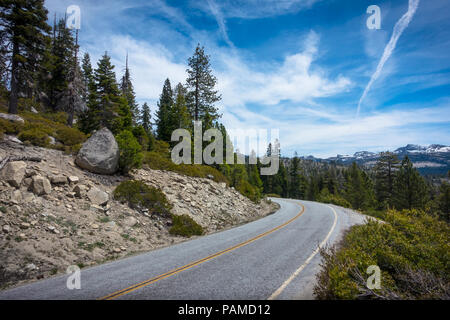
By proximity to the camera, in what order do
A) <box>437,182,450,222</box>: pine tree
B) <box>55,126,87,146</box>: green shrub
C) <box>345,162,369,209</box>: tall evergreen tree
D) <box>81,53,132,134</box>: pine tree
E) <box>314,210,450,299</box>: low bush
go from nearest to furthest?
<box>314,210,450,299</box>: low bush
<box>55,126,87,146</box>: green shrub
<box>81,53,132,134</box>: pine tree
<box>437,182,450,222</box>: pine tree
<box>345,162,369,209</box>: tall evergreen tree

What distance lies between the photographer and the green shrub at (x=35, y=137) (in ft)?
38.9

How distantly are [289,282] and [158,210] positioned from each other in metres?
8.63

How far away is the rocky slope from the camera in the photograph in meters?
6.82

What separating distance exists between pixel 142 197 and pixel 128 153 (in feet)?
11.2

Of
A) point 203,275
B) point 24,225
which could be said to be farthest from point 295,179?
point 24,225

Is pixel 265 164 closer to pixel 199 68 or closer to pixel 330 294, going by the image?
pixel 199 68

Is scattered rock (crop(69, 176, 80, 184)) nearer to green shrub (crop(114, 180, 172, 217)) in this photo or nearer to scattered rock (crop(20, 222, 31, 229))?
green shrub (crop(114, 180, 172, 217))

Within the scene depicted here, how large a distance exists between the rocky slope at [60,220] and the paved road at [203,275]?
1.13 m

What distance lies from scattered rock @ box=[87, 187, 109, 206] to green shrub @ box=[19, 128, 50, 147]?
484cm

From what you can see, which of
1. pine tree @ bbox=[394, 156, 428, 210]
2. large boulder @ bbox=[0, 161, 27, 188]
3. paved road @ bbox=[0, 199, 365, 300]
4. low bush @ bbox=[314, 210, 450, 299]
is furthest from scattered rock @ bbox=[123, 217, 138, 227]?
pine tree @ bbox=[394, 156, 428, 210]

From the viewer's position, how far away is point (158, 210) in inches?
481

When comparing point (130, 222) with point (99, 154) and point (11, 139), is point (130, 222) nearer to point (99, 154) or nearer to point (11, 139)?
point (99, 154)

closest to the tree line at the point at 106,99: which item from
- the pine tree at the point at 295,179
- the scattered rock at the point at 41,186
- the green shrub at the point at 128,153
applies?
the green shrub at the point at 128,153
